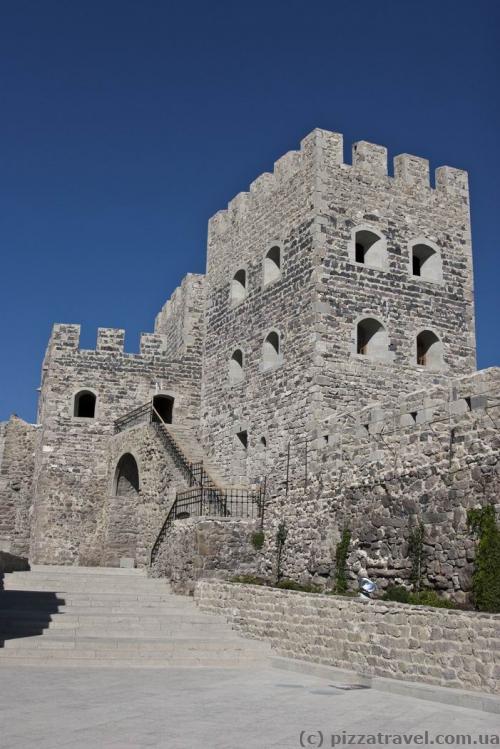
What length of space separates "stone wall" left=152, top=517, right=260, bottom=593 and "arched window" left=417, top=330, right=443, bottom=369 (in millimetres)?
5452

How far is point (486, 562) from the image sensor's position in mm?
10523

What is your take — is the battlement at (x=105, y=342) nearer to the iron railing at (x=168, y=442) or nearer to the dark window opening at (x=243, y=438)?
the iron railing at (x=168, y=442)

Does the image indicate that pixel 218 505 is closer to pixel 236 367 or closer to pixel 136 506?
pixel 236 367

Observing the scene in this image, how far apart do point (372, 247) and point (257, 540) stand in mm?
7072

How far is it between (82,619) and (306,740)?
25.4 feet

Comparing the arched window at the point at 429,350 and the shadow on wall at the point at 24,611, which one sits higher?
the arched window at the point at 429,350

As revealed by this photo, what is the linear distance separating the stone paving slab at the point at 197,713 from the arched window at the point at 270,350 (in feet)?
32.5

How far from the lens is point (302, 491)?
16.1 metres

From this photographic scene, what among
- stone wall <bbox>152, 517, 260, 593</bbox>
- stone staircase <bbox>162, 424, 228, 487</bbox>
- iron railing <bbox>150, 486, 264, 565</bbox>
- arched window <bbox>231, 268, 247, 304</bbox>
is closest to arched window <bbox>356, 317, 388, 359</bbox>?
iron railing <bbox>150, 486, 264, 565</bbox>

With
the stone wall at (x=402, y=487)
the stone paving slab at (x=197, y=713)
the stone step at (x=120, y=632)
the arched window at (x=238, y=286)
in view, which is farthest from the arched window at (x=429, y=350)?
the stone paving slab at (x=197, y=713)

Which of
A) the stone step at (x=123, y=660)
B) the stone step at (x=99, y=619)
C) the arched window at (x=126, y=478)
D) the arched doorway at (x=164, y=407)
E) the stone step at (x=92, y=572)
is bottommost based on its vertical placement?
the stone step at (x=123, y=660)

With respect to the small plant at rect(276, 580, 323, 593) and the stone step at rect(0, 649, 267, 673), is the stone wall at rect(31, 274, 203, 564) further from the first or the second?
the stone step at rect(0, 649, 267, 673)

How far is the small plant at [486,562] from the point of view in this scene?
10.2 metres

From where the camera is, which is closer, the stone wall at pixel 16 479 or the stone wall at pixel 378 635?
the stone wall at pixel 378 635
